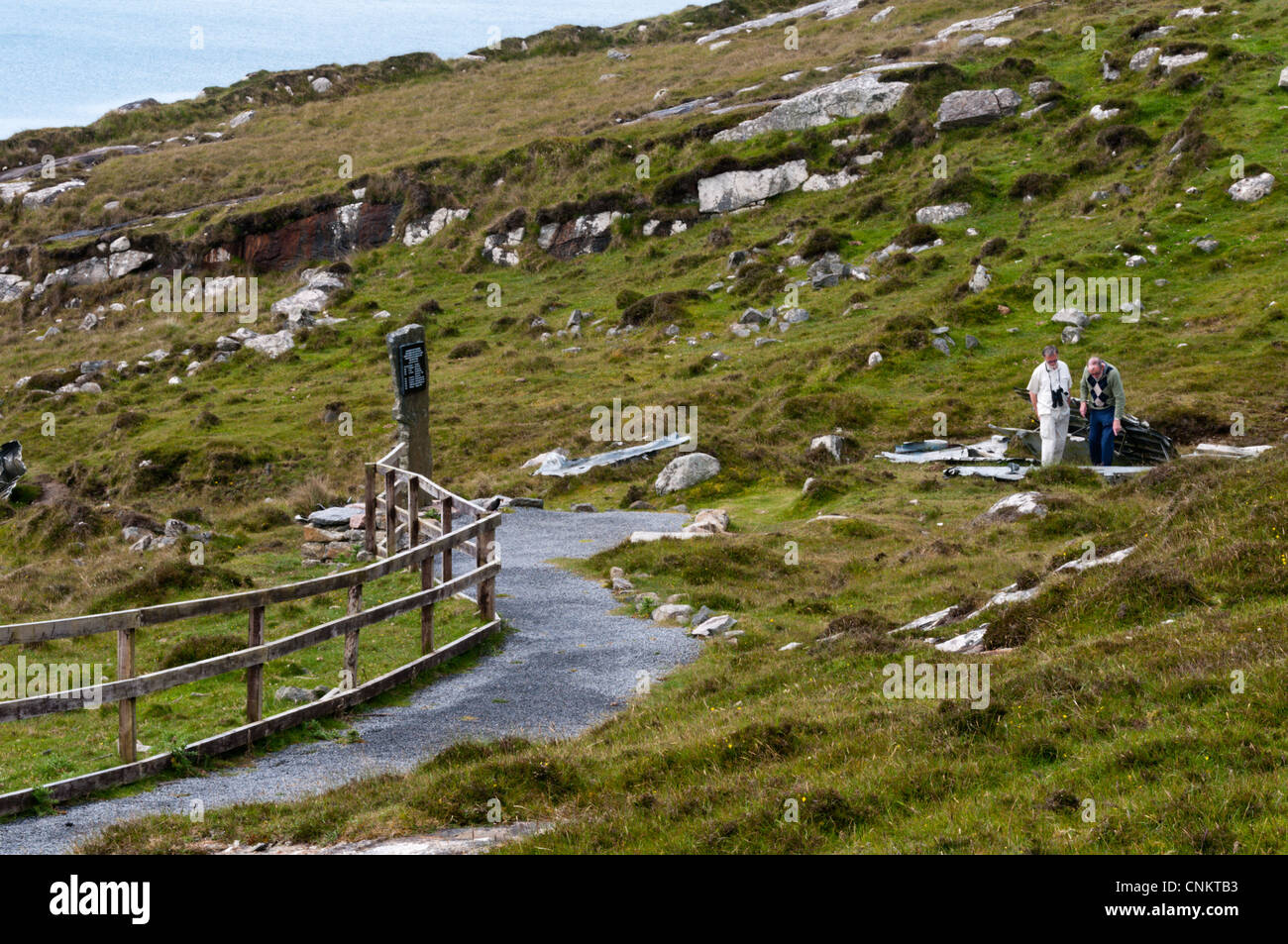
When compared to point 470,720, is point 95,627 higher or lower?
higher

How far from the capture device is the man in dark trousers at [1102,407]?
896 inches

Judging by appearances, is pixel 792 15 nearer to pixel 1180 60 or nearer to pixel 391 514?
pixel 1180 60

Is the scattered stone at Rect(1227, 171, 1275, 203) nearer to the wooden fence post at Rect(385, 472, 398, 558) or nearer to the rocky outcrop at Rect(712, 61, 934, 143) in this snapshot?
the rocky outcrop at Rect(712, 61, 934, 143)

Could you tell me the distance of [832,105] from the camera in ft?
193

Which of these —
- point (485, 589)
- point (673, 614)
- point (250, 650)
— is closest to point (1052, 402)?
point (673, 614)

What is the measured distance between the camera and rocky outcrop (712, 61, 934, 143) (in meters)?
58.2

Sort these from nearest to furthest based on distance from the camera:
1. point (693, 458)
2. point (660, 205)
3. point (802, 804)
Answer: point (802, 804) < point (693, 458) < point (660, 205)

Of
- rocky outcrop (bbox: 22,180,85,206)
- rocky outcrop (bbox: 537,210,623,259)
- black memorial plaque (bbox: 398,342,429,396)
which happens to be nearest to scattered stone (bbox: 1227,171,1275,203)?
rocky outcrop (bbox: 537,210,623,259)

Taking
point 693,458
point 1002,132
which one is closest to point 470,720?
point 693,458

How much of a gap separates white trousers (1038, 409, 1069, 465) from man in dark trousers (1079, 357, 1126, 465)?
1.59ft

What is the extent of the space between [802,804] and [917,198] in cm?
4489

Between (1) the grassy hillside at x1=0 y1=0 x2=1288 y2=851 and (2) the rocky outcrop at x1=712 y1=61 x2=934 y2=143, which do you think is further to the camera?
(2) the rocky outcrop at x1=712 y1=61 x2=934 y2=143

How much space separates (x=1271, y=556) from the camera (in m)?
11.2
